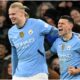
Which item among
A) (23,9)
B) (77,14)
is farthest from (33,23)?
(77,14)

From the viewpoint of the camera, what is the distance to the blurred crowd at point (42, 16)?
7940mm

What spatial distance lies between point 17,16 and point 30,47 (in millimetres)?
460

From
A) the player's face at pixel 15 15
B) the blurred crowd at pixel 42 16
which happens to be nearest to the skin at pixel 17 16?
the player's face at pixel 15 15

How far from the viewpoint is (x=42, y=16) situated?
9.62 meters

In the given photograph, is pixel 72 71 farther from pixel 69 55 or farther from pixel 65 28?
pixel 65 28

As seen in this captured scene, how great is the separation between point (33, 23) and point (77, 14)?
124 inches

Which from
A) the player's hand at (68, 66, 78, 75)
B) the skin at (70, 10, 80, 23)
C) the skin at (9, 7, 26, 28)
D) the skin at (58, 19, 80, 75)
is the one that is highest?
the skin at (9, 7, 26, 28)

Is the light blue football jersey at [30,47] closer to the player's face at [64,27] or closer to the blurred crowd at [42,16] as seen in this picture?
the player's face at [64,27]

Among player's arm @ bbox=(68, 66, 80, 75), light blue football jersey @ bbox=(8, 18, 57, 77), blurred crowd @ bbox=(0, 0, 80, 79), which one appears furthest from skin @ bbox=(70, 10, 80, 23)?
player's arm @ bbox=(68, 66, 80, 75)

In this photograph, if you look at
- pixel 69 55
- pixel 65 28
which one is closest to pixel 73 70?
pixel 69 55

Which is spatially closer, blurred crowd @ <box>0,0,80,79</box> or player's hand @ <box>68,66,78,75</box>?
player's hand @ <box>68,66,78,75</box>

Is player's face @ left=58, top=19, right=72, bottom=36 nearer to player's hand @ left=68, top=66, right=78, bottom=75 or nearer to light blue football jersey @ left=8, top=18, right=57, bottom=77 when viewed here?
light blue football jersey @ left=8, top=18, right=57, bottom=77

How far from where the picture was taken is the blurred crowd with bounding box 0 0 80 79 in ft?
26.1

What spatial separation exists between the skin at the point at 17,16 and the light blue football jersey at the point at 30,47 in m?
0.08
